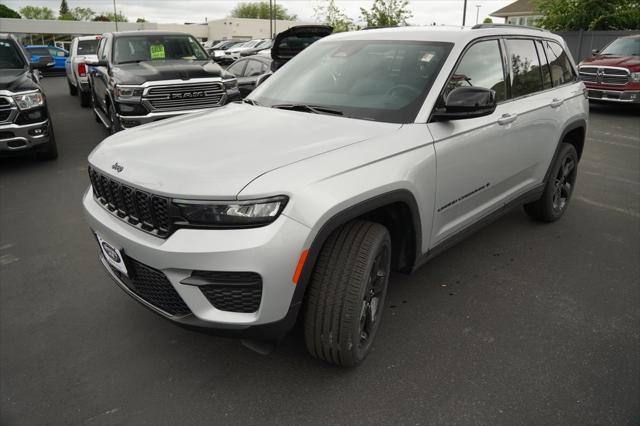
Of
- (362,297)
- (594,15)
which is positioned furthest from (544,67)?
(594,15)

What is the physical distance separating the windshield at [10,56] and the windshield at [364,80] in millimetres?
5653

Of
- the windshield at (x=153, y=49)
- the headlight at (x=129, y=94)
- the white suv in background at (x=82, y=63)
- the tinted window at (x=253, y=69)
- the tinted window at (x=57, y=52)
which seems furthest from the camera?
the tinted window at (x=57, y=52)

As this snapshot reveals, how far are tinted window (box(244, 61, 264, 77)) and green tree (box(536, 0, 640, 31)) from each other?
18399 millimetres

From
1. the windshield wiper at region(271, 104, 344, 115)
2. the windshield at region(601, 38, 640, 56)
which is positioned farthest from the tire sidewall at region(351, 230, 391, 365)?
the windshield at region(601, 38, 640, 56)

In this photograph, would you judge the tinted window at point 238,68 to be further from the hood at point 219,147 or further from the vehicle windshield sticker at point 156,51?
the hood at point 219,147

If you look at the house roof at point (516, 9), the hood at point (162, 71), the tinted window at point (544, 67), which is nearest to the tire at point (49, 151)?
the hood at point (162, 71)

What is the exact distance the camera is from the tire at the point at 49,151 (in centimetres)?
745

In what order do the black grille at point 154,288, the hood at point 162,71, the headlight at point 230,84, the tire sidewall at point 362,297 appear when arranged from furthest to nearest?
the headlight at point 230,84
the hood at point 162,71
the tire sidewall at point 362,297
the black grille at point 154,288

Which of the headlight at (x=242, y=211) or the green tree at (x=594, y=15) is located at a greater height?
the green tree at (x=594, y=15)

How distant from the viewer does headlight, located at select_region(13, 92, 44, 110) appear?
6668 millimetres

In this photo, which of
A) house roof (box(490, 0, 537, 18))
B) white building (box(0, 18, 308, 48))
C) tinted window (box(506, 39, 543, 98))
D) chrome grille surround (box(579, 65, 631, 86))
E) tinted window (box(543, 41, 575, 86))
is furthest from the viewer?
white building (box(0, 18, 308, 48))

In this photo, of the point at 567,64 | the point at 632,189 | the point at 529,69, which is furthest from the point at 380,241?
the point at 632,189

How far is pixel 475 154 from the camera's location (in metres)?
3.28

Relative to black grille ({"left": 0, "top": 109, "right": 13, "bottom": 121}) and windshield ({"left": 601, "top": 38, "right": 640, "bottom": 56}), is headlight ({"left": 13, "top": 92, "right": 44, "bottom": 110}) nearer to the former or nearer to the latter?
black grille ({"left": 0, "top": 109, "right": 13, "bottom": 121})
